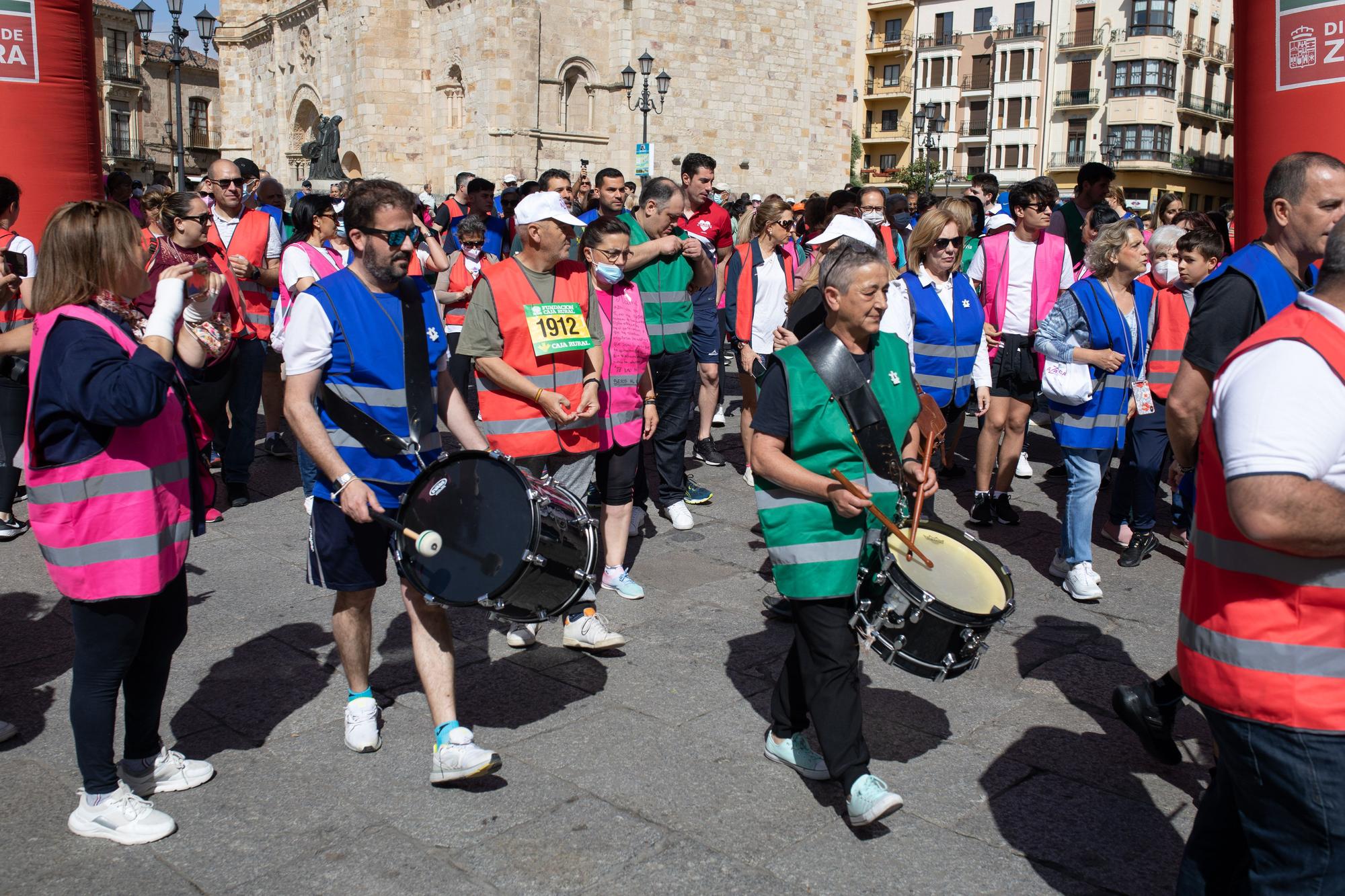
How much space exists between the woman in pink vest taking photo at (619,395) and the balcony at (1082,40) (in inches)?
2343

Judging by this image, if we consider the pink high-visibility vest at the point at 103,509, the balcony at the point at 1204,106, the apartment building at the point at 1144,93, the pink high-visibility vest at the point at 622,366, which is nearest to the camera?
the pink high-visibility vest at the point at 103,509

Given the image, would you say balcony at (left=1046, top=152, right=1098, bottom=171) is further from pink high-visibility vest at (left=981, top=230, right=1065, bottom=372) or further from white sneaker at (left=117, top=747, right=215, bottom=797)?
white sneaker at (left=117, top=747, right=215, bottom=797)

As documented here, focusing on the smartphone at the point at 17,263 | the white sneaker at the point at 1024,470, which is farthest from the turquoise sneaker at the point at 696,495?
the smartphone at the point at 17,263

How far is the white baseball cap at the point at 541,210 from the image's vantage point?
495 centimetres

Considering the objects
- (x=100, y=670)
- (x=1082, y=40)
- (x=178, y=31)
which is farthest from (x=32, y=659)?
(x=1082, y=40)

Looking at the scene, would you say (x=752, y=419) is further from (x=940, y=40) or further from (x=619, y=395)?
(x=940, y=40)

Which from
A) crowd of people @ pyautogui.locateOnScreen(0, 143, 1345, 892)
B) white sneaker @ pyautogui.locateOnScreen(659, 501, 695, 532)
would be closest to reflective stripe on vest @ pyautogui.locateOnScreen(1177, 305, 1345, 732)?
crowd of people @ pyautogui.locateOnScreen(0, 143, 1345, 892)

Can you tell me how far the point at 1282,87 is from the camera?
5.04 metres

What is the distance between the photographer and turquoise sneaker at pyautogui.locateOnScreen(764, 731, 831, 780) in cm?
384

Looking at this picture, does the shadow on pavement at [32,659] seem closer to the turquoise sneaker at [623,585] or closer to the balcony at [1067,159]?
the turquoise sneaker at [623,585]

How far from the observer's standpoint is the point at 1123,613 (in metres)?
5.73

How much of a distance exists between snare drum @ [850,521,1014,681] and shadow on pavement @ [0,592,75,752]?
3002mm

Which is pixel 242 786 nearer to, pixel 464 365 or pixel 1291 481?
pixel 1291 481

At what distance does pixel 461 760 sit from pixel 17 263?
2601 millimetres
